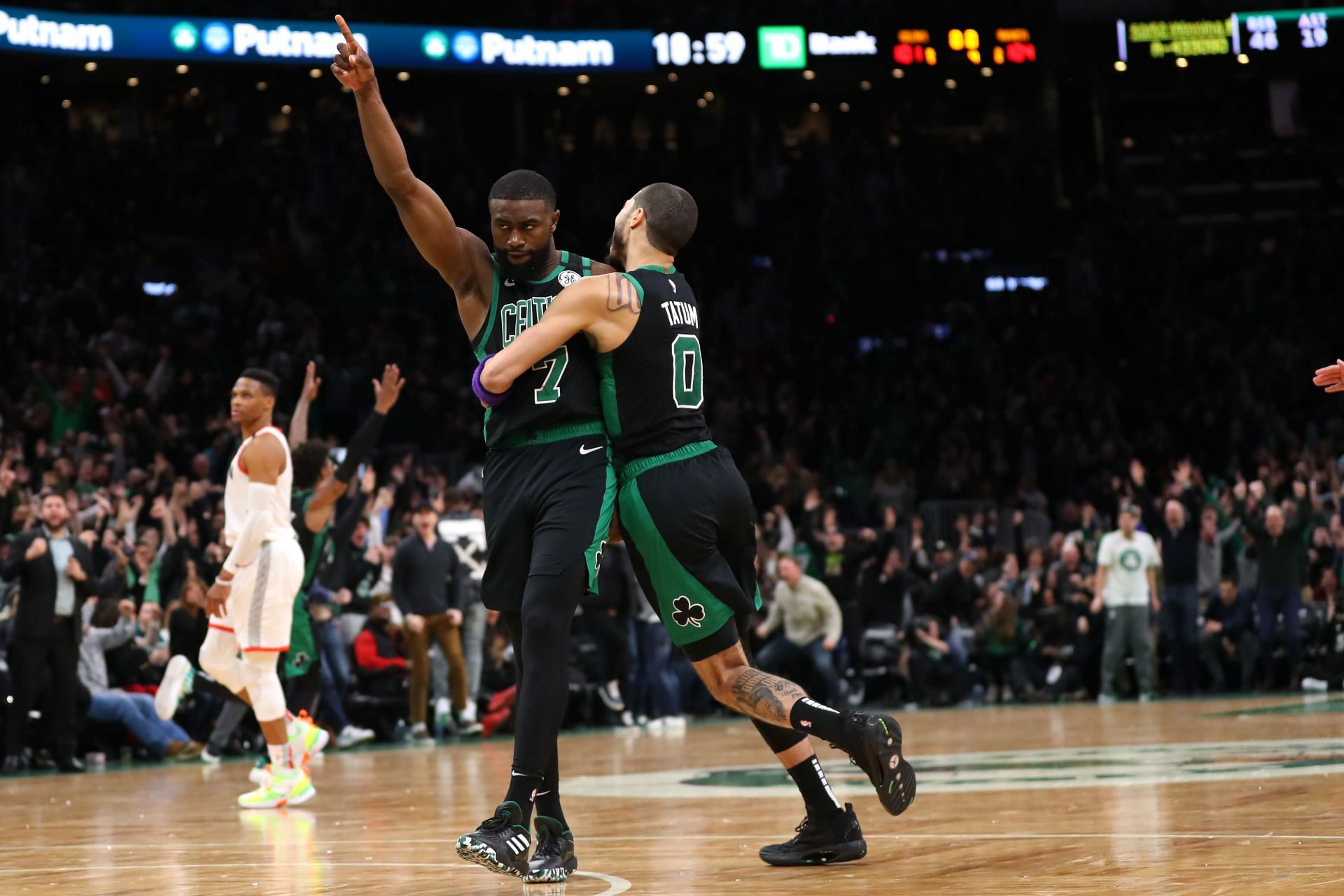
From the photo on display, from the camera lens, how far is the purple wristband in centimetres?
575

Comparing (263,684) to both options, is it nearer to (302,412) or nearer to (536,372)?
(302,412)

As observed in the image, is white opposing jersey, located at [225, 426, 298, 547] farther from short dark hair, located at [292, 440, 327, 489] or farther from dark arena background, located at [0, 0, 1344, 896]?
short dark hair, located at [292, 440, 327, 489]

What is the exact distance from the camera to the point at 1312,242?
28.7 meters

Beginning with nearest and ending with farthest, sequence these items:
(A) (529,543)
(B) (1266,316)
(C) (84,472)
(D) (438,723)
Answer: (A) (529,543) < (D) (438,723) < (C) (84,472) < (B) (1266,316)

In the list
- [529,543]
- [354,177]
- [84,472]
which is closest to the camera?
[529,543]

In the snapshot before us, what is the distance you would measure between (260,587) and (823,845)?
173 inches

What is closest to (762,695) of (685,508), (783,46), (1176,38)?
(685,508)

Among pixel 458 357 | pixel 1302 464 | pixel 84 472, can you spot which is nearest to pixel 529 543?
pixel 84 472

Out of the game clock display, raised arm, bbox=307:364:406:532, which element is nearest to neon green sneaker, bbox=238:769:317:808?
raised arm, bbox=307:364:406:532

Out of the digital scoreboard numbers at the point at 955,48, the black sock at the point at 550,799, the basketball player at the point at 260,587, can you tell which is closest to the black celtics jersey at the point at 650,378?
the black sock at the point at 550,799

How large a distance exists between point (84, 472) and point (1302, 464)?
40.1ft

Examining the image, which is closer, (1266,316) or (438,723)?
(438,723)

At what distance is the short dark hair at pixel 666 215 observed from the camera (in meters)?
6.10

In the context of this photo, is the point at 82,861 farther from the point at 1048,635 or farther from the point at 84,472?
the point at 1048,635
